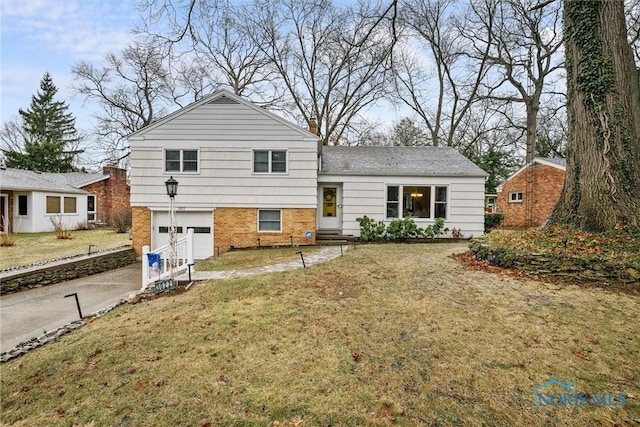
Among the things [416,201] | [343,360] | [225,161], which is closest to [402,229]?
[416,201]

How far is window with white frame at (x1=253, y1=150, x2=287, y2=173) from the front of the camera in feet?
40.5

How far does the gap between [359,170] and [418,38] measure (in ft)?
46.4

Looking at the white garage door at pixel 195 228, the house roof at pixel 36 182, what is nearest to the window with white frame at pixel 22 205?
the house roof at pixel 36 182

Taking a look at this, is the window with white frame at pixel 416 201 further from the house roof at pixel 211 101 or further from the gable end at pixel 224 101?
the gable end at pixel 224 101

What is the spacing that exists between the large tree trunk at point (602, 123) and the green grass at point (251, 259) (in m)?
7.16

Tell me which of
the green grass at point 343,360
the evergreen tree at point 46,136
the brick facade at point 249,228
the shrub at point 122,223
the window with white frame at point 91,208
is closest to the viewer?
the green grass at point 343,360

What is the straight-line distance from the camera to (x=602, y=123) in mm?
6547

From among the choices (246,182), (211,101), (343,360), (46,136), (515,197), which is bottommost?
(343,360)

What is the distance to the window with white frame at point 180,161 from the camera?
12.2m

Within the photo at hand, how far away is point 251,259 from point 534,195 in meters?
18.0

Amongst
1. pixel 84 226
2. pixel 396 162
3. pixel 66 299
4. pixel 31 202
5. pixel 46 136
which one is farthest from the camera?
pixel 46 136

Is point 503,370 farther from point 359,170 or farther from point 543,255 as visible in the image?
point 359,170

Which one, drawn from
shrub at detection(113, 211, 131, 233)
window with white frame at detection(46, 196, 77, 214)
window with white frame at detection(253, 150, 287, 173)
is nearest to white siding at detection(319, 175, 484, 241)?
window with white frame at detection(253, 150, 287, 173)

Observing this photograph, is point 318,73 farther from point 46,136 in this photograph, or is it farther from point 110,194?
point 46,136
